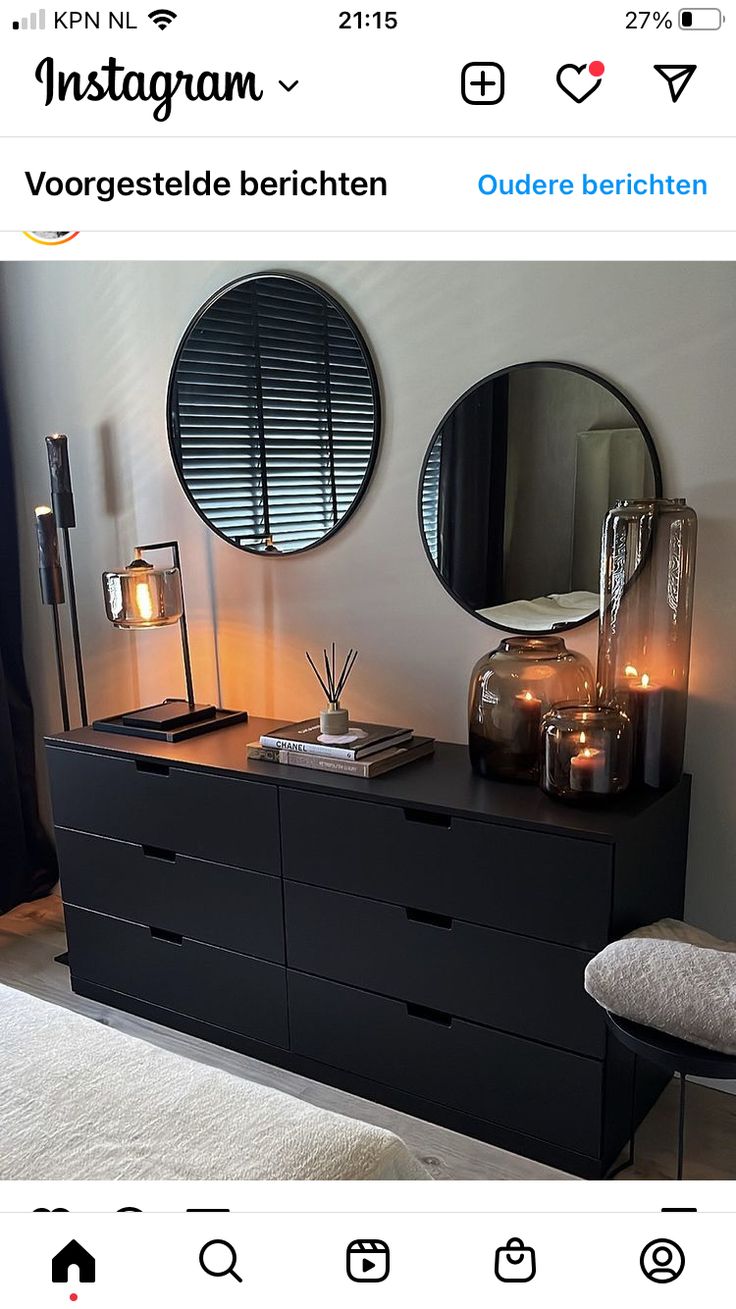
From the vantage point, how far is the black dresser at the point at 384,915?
168 centimetres

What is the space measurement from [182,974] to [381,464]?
1.15 m

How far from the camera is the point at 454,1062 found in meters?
1.82

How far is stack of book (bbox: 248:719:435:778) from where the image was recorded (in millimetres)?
1929

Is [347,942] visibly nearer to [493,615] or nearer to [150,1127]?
[493,615]

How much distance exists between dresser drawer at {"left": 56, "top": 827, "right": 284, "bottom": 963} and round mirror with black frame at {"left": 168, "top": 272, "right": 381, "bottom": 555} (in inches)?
28.9

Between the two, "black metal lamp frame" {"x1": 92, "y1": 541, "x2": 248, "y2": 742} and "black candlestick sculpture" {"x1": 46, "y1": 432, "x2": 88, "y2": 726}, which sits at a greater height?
"black candlestick sculpture" {"x1": 46, "y1": 432, "x2": 88, "y2": 726}
